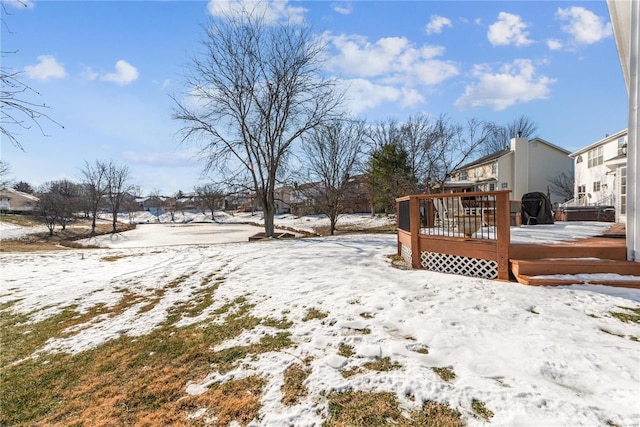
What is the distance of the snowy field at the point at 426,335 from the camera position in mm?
2072

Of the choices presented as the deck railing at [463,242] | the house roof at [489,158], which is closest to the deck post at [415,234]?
the deck railing at [463,242]

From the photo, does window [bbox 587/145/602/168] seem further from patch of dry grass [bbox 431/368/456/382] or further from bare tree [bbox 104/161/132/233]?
bare tree [bbox 104/161/132/233]

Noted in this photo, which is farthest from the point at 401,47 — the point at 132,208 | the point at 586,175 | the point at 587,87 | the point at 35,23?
the point at 132,208

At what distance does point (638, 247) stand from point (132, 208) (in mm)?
56720

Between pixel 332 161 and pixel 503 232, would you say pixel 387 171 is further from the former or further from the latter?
pixel 503 232

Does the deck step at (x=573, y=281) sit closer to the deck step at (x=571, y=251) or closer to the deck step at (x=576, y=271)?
the deck step at (x=576, y=271)

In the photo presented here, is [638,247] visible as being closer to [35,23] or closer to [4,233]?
[35,23]

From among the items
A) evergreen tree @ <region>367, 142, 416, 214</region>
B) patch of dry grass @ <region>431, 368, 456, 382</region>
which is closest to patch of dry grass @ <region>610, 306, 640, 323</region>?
patch of dry grass @ <region>431, 368, 456, 382</region>

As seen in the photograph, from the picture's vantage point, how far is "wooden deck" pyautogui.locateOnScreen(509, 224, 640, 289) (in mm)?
4367

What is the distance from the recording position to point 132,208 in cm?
4734

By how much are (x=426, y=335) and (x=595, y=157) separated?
24954 mm

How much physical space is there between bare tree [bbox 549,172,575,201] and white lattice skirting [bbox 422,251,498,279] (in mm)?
27312

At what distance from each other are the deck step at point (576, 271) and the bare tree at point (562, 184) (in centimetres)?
2675

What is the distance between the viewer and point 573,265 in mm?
4609
